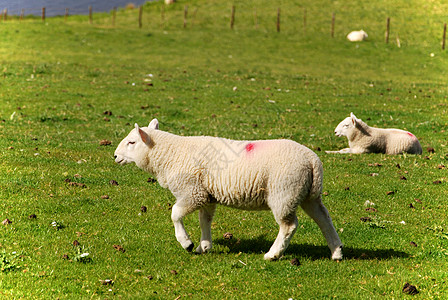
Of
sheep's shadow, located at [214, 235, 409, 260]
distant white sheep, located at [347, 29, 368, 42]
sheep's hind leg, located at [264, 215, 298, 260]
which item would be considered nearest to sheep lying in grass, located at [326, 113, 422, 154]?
sheep's shadow, located at [214, 235, 409, 260]

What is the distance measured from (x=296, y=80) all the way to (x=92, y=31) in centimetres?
2156

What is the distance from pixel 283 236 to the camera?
7137 millimetres

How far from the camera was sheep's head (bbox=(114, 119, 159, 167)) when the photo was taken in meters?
8.00

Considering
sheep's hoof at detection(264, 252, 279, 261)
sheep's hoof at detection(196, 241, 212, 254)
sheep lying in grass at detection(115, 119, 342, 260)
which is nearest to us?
sheep lying in grass at detection(115, 119, 342, 260)

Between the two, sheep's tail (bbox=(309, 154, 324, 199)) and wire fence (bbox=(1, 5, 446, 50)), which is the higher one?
wire fence (bbox=(1, 5, 446, 50))

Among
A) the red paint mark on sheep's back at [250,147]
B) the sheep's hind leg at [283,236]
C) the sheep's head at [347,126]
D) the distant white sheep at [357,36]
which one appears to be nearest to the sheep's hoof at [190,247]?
the sheep's hind leg at [283,236]

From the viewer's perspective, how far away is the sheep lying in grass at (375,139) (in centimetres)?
1488

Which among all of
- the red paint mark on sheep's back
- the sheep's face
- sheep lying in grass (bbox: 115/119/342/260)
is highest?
the red paint mark on sheep's back

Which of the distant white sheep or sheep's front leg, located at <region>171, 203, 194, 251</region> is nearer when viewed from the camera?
sheep's front leg, located at <region>171, 203, 194, 251</region>

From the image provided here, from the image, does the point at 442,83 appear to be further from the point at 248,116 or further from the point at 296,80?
the point at 248,116

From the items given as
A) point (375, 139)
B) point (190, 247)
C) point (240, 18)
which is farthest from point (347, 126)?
point (240, 18)

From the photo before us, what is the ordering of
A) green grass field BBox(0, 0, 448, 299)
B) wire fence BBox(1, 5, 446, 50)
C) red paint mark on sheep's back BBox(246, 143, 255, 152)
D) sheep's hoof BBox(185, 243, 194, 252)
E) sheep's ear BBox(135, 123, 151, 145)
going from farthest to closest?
wire fence BBox(1, 5, 446, 50) < sheep's ear BBox(135, 123, 151, 145) < sheep's hoof BBox(185, 243, 194, 252) < red paint mark on sheep's back BBox(246, 143, 255, 152) < green grass field BBox(0, 0, 448, 299)

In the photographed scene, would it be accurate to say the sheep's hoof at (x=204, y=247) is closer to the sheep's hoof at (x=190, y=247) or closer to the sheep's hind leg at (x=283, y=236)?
the sheep's hoof at (x=190, y=247)

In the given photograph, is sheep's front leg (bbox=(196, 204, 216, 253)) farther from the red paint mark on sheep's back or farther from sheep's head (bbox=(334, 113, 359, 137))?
sheep's head (bbox=(334, 113, 359, 137))
